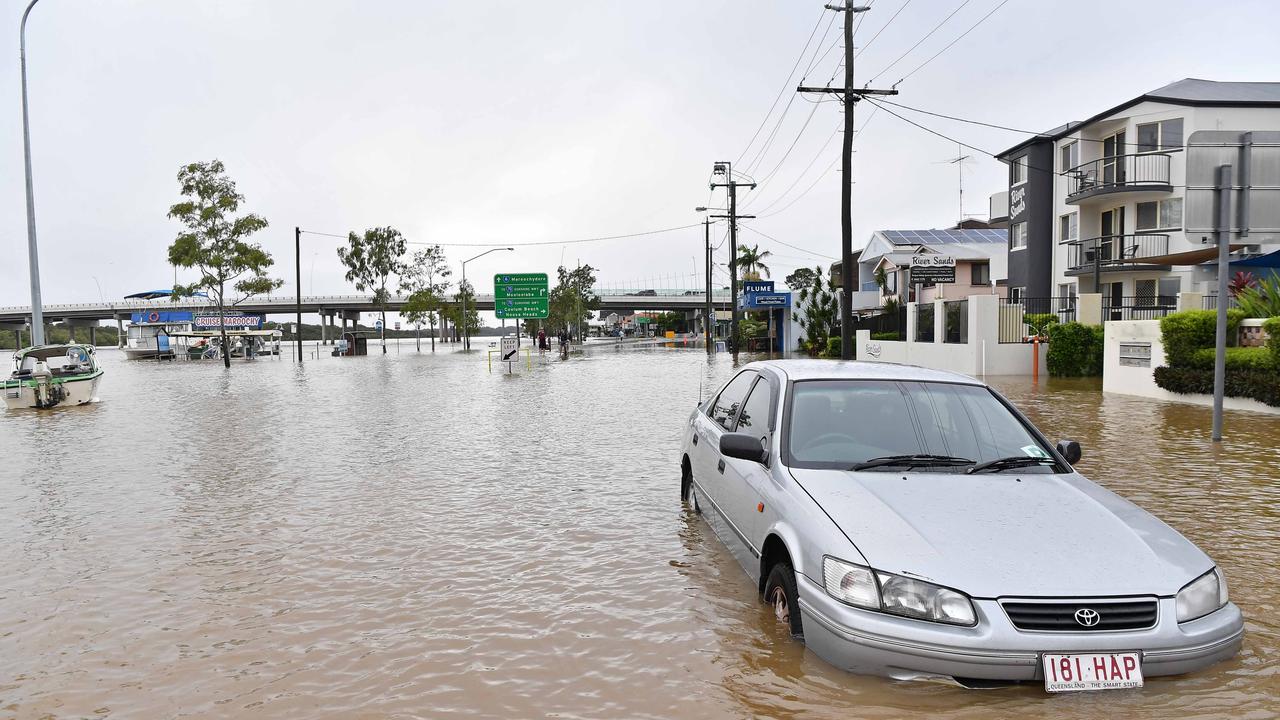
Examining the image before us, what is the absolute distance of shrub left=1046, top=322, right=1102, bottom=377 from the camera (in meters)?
24.6

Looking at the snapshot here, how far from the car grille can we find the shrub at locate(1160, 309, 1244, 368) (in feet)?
52.2

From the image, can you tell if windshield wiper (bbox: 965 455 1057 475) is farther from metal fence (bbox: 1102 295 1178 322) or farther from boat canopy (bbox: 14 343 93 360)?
metal fence (bbox: 1102 295 1178 322)

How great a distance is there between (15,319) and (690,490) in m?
142

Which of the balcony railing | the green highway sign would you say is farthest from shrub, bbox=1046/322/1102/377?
the green highway sign

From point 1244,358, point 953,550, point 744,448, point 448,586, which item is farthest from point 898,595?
point 1244,358

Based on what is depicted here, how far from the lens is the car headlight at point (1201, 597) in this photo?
145 inches

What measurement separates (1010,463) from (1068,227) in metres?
36.6

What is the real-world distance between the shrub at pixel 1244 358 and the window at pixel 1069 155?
21107mm

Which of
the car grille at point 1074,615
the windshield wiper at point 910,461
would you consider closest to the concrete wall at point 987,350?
the windshield wiper at point 910,461

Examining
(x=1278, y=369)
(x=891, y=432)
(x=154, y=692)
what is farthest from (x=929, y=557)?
(x=1278, y=369)

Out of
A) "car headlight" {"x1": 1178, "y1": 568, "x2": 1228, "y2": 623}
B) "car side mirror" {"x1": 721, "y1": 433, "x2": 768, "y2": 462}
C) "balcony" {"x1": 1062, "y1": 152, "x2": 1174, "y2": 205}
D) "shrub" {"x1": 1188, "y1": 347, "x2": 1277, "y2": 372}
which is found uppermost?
"balcony" {"x1": 1062, "y1": 152, "x2": 1174, "y2": 205}

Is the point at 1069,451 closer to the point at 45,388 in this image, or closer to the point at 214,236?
the point at 45,388

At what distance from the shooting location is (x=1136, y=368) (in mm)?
19109

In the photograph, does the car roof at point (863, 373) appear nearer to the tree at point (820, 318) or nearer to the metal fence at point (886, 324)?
the metal fence at point (886, 324)
